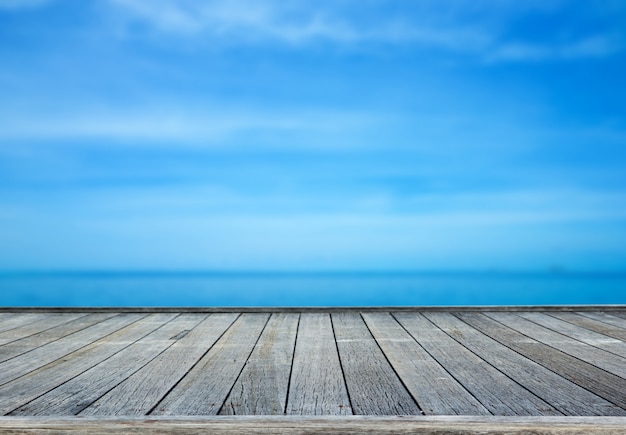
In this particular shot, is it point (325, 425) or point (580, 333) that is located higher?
point (580, 333)

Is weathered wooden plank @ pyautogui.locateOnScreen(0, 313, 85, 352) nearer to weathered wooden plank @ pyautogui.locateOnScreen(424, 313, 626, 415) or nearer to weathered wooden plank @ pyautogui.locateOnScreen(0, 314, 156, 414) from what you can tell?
weathered wooden plank @ pyautogui.locateOnScreen(0, 314, 156, 414)

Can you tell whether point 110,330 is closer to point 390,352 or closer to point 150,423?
point 390,352

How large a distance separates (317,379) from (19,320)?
81.7 inches

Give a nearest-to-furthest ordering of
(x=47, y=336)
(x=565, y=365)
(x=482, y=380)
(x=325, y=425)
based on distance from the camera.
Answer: (x=325, y=425) → (x=482, y=380) → (x=565, y=365) → (x=47, y=336)

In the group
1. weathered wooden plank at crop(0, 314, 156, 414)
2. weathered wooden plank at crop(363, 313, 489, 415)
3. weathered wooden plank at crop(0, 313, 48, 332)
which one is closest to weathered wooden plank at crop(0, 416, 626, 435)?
weathered wooden plank at crop(363, 313, 489, 415)

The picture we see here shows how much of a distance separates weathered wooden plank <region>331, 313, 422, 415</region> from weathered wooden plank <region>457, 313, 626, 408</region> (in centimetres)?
51

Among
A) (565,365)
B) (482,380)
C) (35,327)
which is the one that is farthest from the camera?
(35,327)

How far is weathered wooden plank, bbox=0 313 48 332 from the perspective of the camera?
2.70m

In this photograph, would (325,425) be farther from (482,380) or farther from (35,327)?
(35,327)

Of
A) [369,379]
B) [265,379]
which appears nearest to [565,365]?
Result: [369,379]

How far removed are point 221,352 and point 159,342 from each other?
0.37 metres

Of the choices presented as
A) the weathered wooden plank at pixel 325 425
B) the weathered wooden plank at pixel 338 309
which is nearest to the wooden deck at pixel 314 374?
the weathered wooden plank at pixel 325 425

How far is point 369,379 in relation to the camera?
1570 millimetres

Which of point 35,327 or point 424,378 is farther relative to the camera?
point 35,327
